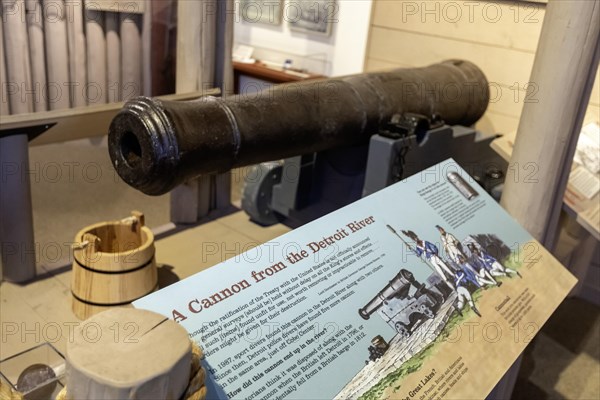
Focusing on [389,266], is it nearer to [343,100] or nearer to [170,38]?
[343,100]

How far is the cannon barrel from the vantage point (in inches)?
66.8

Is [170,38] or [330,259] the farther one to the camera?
[170,38]

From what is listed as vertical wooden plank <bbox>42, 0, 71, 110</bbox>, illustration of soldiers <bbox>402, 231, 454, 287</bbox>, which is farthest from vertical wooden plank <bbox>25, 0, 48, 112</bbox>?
illustration of soldiers <bbox>402, 231, 454, 287</bbox>

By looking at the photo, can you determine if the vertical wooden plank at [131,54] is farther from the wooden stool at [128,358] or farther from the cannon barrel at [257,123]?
the wooden stool at [128,358]

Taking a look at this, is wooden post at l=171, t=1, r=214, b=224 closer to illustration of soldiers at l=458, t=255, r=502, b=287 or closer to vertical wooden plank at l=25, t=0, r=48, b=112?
vertical wooden plank at l=25, t=0, r=48, b=112

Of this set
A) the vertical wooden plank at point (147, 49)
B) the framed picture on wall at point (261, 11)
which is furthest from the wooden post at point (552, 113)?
the framed picture on wall at point (261, 11)

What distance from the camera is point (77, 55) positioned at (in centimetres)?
262

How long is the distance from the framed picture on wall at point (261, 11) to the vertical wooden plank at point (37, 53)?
1.44 m

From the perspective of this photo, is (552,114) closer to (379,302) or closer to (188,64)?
(379,302)

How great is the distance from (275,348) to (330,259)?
239 millimetres

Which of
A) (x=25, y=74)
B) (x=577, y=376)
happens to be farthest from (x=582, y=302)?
(x=25, y=74)

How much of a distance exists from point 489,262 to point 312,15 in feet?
7.37

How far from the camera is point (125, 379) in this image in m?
0.62

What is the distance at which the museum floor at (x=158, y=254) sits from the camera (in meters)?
2.34
